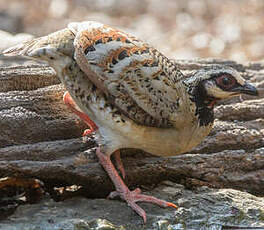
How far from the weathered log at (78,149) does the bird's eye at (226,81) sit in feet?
2.57

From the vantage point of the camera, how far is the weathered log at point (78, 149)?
173 inches

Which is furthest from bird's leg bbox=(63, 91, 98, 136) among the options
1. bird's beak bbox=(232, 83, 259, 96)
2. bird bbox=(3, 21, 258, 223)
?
bird's beak bbox=(232, 83, 259, 96)

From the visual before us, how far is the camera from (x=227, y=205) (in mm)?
4383

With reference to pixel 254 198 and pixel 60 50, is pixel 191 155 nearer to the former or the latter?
pixel 254 198

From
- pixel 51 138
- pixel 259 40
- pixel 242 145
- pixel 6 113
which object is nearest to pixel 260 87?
pixel 242 145

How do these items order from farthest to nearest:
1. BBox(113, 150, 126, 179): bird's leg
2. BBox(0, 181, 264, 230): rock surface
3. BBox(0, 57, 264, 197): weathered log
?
BBox(113, 150, 126, 179): bird's leg, BBox(0, 57, 264, 197): weathered log, BBox(0, 181, 264, 230): rock surface

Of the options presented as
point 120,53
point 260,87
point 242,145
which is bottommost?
point 242,145

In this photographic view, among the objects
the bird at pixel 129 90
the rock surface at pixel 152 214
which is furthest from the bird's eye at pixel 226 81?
the rock surface at pixel 152 214

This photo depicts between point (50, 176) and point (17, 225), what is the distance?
0.59m

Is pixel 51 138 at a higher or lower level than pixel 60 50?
lower

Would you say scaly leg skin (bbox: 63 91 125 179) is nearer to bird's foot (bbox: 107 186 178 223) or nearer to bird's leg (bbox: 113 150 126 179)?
bird's leg (bbox: 113 150 126 179)

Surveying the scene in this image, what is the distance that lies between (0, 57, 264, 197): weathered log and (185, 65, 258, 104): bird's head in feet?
2.32

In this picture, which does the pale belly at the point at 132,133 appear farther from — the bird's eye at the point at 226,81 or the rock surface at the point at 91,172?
the bird's eye at the point at 226,81

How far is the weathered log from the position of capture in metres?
4.39
